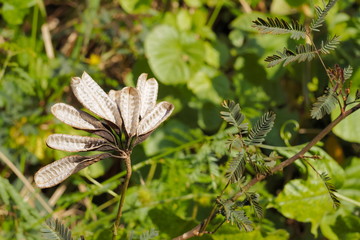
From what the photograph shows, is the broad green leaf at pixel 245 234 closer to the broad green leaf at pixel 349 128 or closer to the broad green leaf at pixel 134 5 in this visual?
the broad green leaf at pixel 349 128

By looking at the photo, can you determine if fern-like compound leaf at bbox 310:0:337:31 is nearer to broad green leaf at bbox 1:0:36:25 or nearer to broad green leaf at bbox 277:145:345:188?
broad green leaf at bbox 277:145:345:188

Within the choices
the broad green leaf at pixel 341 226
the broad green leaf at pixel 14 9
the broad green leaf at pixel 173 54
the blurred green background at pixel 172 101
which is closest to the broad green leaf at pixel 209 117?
the blurred green background at pixel 172 101

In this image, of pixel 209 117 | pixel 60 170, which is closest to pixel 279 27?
pixel 60 170

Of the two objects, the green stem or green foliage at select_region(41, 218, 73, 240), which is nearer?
green foliage at select_region(41, 218, 73, 240)

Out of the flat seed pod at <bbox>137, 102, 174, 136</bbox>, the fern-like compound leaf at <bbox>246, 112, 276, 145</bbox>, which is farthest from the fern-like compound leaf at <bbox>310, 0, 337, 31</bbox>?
the flat seed pod at <bbox>137, 102, 174, 136</bbox>

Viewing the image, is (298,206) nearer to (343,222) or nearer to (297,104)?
(343,222)

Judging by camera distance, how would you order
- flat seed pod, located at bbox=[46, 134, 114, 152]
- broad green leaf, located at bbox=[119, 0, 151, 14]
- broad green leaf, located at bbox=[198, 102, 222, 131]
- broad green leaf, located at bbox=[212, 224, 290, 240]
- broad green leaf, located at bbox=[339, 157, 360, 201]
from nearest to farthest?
flat seed pod, located at bbox=[46, 134, 114, 152]
broad green leaf, located at bbox=[212, 224, 290, 240]
broad green leaf, located at bbox=[339, 157, 360, 201]
broad green leaf, located at bbox=[198, 102, 222, 131]
broad green leaf, located at bbox=[119, 0, 151, 14]
